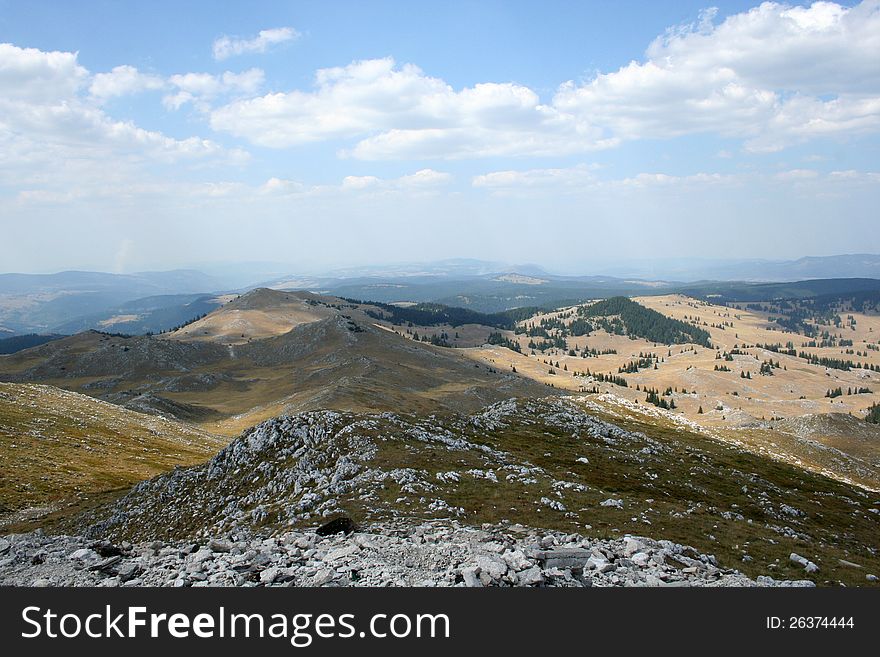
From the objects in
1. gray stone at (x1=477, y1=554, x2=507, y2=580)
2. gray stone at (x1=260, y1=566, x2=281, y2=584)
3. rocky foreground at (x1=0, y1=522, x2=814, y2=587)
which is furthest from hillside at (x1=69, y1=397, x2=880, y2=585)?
gray stone at (x1=477, y1=554, x2=507, y2=580)

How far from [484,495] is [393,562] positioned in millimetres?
12737

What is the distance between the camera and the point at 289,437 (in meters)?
43.7

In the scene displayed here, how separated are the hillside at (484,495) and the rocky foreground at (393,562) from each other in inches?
62.8

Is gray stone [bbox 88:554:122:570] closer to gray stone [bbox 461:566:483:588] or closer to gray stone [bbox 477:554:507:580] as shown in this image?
gray stone [bbox 461:566:483:588]

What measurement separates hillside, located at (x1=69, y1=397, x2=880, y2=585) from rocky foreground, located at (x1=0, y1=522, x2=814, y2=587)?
1595mm

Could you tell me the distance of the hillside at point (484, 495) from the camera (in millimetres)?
28891

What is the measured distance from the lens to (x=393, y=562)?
22.1 metres

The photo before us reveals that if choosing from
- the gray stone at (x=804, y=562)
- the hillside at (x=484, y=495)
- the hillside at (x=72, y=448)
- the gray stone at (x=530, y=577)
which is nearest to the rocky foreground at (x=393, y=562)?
the gray stone at (x=530, y=577)

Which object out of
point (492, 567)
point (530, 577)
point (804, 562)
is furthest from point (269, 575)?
point (804, 562)

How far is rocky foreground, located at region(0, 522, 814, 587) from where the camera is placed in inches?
793

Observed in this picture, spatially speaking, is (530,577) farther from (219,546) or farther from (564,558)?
(219,546)

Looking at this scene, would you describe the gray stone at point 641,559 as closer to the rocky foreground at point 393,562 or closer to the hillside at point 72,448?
the rocky foreground at point 393,562
